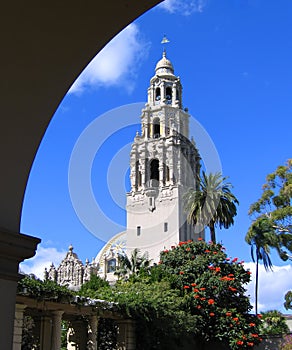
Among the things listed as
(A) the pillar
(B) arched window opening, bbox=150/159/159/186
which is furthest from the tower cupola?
(A) the pillar

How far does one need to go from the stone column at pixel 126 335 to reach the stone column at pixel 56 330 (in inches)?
Answer: 156

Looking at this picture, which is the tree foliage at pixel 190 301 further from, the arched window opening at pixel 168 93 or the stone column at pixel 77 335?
the arched window opening at pixel 168 93

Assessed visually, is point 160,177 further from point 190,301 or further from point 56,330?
point 56,330

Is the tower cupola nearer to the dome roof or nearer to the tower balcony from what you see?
the dome roof

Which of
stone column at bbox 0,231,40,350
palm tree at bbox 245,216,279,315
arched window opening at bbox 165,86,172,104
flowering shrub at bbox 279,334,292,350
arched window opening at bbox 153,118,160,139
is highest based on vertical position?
arched window opening at bbox 165,86,172,104

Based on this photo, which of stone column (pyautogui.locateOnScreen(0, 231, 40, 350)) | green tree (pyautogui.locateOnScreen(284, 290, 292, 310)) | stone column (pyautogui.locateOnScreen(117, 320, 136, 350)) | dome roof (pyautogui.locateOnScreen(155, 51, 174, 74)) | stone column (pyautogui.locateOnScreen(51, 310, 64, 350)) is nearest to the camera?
stone column (pyautogui.locateOnScreen(0, 231, 40, 350))

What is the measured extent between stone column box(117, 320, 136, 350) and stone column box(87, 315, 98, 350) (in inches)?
61.6

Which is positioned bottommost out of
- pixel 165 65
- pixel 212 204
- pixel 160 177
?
pixel 212 204

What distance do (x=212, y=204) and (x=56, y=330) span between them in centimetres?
2356

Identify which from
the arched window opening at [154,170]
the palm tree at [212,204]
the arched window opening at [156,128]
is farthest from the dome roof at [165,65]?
the palm tree at [212,204]

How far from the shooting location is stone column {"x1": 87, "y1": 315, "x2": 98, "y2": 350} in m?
21.8

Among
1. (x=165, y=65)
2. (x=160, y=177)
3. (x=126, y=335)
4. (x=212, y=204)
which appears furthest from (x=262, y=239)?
(x=165, y=65)

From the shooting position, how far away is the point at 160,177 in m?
69.8

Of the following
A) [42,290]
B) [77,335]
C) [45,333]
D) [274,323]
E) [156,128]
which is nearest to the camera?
[42,290]
